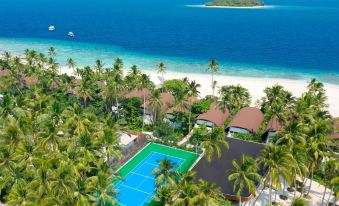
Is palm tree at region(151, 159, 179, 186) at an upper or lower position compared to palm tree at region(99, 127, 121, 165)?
lower

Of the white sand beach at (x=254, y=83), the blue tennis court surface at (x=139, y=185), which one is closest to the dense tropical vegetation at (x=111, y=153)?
the blue tennis court surface at (x=139, y=185)

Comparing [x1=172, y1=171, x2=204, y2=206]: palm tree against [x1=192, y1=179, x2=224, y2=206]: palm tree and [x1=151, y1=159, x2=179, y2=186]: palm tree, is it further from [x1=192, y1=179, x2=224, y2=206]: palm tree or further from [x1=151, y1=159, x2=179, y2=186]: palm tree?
[x1=151, y1=159, x2=179, y2=186]: palm tree

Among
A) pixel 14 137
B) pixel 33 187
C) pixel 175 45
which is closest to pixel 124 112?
pixel 14 137

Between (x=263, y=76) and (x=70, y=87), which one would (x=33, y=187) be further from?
(x=263, y=76)

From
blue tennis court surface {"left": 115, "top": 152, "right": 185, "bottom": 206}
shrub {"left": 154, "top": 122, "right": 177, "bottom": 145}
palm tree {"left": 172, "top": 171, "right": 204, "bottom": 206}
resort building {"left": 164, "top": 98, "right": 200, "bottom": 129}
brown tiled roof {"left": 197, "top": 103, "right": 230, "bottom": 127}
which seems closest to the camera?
palm tree {"left": 172, "top": 171, "right": 204, "bottom": 206}

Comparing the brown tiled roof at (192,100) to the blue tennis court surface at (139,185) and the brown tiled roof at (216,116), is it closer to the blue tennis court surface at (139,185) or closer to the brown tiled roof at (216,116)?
the brown tiled roof at (216,116)

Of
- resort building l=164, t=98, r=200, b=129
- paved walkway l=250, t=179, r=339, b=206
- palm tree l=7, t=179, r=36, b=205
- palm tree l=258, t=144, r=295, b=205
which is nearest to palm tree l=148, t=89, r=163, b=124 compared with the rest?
resort building l=164, t=98, r=200, b=129
